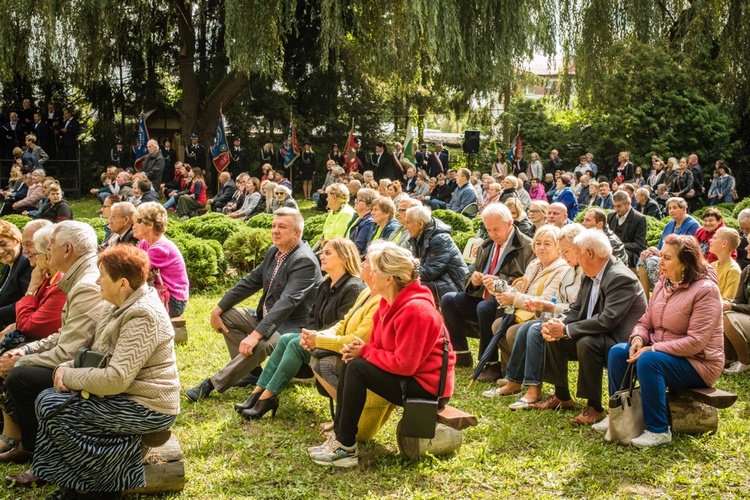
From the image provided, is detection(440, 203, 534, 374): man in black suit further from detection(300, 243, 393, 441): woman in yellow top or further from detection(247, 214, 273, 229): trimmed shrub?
detection(247, 214, 273, 229): trimmed shrub

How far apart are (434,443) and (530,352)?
1370mm

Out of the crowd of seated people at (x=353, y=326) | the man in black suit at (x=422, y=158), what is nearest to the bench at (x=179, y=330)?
the crowd of seated people at (x=353, y=326)

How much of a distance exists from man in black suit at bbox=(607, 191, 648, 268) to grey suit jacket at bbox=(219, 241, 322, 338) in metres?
4.84

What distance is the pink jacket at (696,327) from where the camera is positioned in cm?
507

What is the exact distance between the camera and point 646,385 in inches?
201

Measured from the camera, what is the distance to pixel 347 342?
17.3ft

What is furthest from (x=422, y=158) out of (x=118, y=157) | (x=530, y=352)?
(x=530, y=352)

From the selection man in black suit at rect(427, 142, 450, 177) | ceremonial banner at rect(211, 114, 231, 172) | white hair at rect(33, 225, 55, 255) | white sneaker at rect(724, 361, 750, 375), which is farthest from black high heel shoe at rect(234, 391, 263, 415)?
man in black suit at rect(427, 142, 450, 177)

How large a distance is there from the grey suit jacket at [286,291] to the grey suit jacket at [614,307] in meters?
1.94

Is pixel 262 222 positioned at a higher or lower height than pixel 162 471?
higher

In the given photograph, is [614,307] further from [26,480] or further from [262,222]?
[262,222]

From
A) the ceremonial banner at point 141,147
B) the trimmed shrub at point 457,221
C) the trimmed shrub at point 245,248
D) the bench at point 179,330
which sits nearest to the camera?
the bench at point 179,330

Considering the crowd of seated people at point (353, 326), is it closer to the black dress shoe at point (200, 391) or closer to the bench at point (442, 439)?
the black dress shoe at point (200, 391)

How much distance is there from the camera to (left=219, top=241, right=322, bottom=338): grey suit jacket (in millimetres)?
6148
